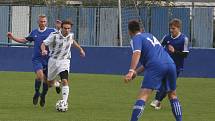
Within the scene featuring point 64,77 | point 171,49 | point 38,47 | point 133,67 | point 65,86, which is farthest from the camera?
point 38,47

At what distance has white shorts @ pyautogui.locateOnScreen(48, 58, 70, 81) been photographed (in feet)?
50.5

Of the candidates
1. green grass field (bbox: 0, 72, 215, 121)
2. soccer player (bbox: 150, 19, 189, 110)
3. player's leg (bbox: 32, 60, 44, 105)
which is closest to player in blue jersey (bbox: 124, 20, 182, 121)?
green grass field (bbox: 0, 72, 215, 121)

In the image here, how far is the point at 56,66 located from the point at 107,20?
66.9 ft

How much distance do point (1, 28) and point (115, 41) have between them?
20.2 feet

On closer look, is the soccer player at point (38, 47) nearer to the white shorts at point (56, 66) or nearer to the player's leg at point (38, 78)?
the player's leg at point (38, 78)

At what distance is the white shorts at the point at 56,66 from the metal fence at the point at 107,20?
18522mm

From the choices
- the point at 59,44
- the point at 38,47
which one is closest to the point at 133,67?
the point at 59,44

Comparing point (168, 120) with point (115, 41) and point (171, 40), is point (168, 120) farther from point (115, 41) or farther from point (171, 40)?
point (115, 41)

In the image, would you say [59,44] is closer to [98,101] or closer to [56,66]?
[56,66]

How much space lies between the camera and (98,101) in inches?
686

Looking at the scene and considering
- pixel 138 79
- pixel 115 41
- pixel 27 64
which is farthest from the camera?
pixel 115 41

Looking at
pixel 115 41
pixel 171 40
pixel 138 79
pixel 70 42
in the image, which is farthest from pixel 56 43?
pixel 115 41

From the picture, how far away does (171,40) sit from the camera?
16.2m

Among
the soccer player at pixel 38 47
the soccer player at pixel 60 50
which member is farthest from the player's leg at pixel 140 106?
the soccer player at pixel 38 47
